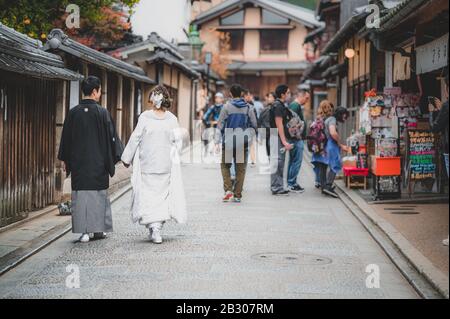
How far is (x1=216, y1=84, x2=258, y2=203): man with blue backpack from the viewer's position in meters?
14.2

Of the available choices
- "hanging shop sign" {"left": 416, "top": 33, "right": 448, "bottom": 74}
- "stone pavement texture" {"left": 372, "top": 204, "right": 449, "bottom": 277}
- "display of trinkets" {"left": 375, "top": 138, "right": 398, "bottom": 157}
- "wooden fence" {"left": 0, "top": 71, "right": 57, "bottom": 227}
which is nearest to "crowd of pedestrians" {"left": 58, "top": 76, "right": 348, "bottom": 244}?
"wooden fence" {"left": 0, "top": 71, "right": 57, "bottom": 227}

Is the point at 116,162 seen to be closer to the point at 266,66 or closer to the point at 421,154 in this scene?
the point at 421,154

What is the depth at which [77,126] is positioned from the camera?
995cm

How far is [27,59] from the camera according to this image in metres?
10.5

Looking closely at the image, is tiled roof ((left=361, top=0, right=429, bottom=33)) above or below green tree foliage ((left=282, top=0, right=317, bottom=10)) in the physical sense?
below

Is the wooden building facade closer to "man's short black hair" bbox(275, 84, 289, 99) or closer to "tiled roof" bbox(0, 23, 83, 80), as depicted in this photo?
"tiled roof" bbox(0, 23, 83, 80)

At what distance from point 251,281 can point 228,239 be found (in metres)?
2.65

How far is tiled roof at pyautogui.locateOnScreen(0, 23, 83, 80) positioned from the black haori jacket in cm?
Result: 87

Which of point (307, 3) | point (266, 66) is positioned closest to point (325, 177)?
point (266, 66)

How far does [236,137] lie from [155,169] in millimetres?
4557

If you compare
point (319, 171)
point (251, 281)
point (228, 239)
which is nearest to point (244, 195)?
point (319, 171)

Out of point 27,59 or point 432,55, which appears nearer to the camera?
point 27,59

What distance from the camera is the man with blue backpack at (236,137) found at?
14.2m

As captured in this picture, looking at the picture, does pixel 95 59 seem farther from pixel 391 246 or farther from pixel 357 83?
pixel 357 83
